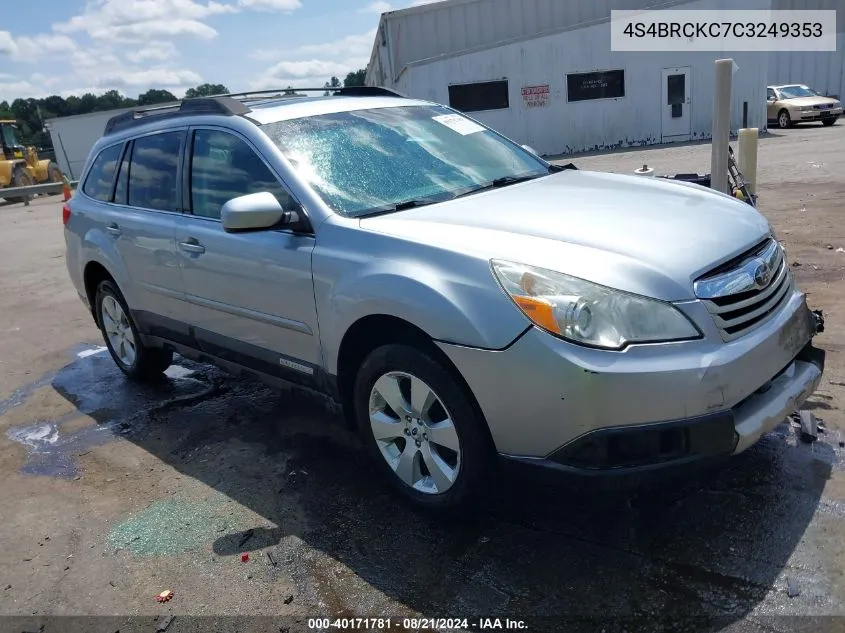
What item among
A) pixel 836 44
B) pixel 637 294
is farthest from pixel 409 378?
pixel 836 44

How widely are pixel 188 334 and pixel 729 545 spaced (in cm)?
316

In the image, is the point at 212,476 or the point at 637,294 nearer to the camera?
the point at 637,294

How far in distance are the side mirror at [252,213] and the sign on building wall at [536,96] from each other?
20.8 m

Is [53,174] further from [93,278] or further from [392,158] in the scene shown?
[392,158]

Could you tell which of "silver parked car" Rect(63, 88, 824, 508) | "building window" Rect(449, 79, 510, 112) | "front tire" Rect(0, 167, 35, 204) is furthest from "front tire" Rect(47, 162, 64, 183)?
"silver parked car" Rect(63, 88, 824, 508)

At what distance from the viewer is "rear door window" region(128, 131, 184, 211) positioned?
14.2 feet

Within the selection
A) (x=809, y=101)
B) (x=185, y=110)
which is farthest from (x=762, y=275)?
(x=809, y=101)

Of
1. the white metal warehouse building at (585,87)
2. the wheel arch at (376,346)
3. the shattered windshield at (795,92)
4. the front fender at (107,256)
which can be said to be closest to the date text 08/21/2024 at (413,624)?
the wheel arch at (376,346)

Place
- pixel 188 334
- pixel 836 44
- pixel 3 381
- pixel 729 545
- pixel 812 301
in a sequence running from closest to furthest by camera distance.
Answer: pixel 729 545, pixel 188 334, pixel 812 301, pixel 3 381, pixel 836 44

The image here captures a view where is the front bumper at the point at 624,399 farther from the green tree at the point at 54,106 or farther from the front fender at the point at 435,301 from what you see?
the green tree at the point at 54,106

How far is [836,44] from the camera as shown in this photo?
29.3 meters

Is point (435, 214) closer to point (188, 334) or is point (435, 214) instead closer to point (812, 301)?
point (188, 334)

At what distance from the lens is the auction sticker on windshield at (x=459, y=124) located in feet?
14.0

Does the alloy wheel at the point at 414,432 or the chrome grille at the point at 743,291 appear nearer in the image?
the chrome grille at the point at 743,291
